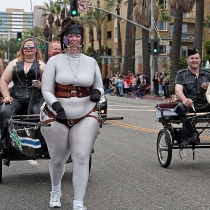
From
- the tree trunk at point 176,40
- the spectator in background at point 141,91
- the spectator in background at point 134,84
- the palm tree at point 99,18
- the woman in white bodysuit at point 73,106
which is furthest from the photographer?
the palm tree at point 99,18

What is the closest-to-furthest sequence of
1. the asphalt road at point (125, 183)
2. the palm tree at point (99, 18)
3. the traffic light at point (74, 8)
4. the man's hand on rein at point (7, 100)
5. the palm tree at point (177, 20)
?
the asphalt road at point (125, 183), the man's hand on rein at point (7, 100), the traffic light at point (74, 8), the palm tree at point (177, 20), the palm tree at point (99, 18)

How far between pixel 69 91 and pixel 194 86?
405 centimetres

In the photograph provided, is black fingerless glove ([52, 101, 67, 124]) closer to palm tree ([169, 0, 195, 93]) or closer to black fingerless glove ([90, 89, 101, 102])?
black fingerless glove ([90, 89, 101, 102])

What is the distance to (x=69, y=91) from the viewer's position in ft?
20.1

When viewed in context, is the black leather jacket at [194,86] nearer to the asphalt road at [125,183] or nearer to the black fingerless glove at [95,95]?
the asphalt road at [125,183]

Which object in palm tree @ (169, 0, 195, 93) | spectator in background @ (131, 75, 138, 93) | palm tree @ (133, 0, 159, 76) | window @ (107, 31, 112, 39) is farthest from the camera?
window @ (107, 31, 112, 39)

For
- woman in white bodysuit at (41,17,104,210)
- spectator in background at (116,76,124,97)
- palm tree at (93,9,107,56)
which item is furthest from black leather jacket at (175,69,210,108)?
palm tree at (93,9,107,56)

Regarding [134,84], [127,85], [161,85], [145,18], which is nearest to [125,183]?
[161,85]

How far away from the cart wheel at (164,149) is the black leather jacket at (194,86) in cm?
70

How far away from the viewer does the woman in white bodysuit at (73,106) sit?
602 cm

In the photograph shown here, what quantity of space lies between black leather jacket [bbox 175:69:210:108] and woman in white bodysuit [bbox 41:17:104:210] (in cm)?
368

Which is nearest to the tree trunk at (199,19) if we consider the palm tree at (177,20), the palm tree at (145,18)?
the palm tree at (177,20)

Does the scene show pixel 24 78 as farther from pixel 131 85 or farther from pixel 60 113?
pixel 131 85

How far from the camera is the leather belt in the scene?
6.11 meters
